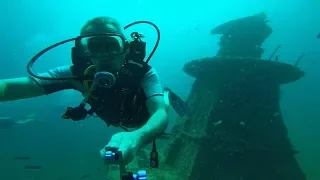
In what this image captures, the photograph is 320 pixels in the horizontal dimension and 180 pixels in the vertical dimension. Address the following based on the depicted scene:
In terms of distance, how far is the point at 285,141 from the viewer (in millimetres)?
11969

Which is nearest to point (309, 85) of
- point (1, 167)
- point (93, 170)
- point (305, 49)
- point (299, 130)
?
point (305, 49)

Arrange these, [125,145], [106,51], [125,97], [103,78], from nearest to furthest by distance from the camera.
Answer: [125,145] < [103,78] < [106,51] < [125,97]

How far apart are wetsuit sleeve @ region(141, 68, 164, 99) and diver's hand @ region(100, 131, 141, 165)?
901mm

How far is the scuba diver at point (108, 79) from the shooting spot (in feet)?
8.90

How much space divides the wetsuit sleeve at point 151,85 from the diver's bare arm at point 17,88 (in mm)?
1290

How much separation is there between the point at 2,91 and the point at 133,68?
1.38 m

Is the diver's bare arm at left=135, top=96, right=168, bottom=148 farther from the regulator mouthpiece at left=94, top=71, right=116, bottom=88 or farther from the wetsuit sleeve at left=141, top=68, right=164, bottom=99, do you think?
the regulator mouthpiece at left=94, top=71, right=116, bottom=88

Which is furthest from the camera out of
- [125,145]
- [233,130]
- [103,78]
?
[233,130]

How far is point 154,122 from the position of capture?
2.27 meters

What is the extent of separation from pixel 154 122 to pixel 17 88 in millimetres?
1649

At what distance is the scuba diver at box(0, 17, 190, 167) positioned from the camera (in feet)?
8.90

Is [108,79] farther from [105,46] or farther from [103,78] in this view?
[105,46]

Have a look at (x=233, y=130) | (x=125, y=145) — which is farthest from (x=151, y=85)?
(x=233, y=130)

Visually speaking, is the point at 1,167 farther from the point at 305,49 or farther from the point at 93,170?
the point at 305,49
